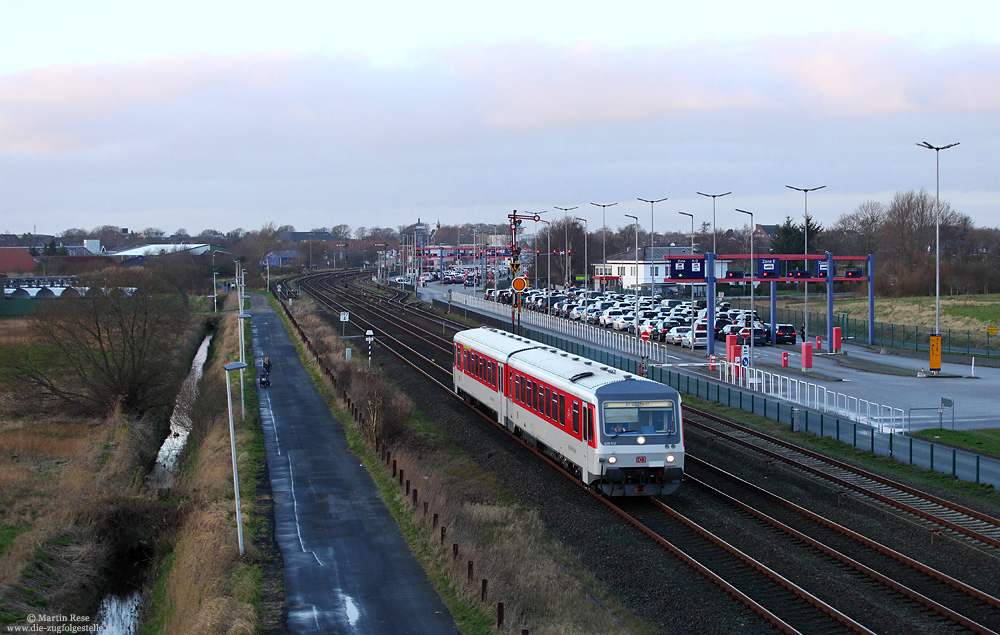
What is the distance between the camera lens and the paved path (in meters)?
13.5

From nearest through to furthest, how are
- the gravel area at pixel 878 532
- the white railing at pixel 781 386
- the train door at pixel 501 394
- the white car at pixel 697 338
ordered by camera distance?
the gravel area at pixel 878 532
the train door at pixel 501 394
the white railing at pixel 781 386
the white car at pixel 697 338

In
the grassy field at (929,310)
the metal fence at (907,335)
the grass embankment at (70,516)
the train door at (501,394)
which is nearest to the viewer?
the grass embankment at (70,516)

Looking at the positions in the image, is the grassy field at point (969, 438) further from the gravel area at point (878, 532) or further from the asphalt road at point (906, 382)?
the gravel area at point (878, 532)

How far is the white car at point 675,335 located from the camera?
2119 inches

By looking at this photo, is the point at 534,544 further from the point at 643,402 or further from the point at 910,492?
the point at 910,492

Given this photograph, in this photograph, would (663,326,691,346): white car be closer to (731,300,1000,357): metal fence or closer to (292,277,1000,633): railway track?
(731,300,1000,357): metal fence

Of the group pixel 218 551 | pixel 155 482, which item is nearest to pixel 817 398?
pixel 218 551

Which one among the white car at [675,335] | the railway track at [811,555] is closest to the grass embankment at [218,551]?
the railway track at [811,555]

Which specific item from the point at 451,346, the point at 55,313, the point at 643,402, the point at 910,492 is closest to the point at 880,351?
the point at 451,346

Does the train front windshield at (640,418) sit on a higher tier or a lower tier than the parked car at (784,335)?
higher

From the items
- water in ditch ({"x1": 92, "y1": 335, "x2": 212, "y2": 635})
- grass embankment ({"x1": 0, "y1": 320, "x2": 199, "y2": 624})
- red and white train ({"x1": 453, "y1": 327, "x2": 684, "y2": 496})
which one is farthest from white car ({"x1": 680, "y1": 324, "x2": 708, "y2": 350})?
grass embankment ({"x1": 0, "y1": 320, "x2": 199, "y2": 624})

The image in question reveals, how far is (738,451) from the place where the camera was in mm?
24984

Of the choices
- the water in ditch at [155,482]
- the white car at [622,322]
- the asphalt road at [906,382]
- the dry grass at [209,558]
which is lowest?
the water in ditch at [155,482]

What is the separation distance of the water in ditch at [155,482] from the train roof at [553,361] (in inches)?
433
